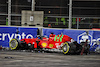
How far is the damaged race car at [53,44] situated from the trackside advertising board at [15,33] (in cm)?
118

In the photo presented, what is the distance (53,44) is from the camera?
44.8 feet

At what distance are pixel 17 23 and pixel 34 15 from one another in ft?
5.22

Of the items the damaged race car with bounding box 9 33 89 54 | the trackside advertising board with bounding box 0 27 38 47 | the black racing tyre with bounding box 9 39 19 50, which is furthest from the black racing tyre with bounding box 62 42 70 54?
the trackside advertising board with bounding box 0 27 38 47

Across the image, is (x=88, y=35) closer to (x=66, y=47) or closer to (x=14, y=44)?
(x=66, y=47)

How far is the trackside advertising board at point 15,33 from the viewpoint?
52.4 feet

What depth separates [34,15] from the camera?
21469mm

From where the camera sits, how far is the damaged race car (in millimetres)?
12711

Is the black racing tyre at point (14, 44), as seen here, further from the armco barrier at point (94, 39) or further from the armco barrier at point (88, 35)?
the armco barrier at point (94, 39)

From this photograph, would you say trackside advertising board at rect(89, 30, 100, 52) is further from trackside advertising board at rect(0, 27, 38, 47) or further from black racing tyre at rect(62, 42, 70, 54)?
trackside advertising board at rect(0, 27, 38, 47)

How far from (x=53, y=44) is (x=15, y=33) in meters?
3.43

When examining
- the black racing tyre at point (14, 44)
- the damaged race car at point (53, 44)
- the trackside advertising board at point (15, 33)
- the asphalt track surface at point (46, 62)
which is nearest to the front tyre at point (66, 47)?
the damaged race car at point (53, 44)

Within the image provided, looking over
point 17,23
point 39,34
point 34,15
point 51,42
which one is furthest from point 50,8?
point 51,42

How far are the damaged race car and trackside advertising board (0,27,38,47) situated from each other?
1.18 meters

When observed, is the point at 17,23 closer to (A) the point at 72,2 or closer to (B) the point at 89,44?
(A) the point at 72,2
